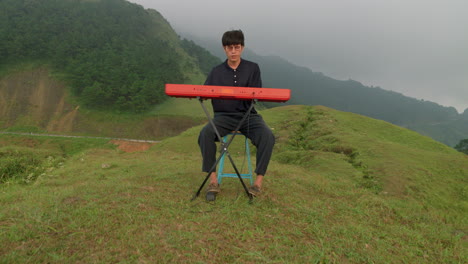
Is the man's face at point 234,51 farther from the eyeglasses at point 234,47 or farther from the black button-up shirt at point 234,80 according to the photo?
the black button-up shirt at point 234,80

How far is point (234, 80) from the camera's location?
463 cm

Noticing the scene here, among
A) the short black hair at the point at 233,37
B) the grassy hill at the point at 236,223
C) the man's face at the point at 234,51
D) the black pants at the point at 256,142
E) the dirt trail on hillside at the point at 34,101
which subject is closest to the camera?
the grassy hill at the point at 236,223

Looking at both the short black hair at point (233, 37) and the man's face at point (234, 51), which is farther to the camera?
the man's face at point (234, 51)

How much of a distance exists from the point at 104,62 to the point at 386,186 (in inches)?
2695

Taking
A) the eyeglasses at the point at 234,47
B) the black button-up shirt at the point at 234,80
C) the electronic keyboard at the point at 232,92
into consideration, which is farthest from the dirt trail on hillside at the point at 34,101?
the eyeglasses at the point at 234,47

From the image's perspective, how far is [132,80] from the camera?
188 ft

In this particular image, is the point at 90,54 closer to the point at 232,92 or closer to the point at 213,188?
the point at 232,92

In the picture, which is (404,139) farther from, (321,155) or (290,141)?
(321,155)

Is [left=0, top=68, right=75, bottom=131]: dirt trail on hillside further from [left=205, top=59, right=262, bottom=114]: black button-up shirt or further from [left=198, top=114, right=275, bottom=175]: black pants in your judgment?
[left=198, top=114, right=275, bottom=175]: black pants

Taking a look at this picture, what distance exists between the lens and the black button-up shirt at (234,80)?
15.2 ft

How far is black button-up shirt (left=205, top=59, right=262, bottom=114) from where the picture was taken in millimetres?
4637

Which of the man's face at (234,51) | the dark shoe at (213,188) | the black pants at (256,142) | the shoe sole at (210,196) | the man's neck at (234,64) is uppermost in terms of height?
the man's face at (234,51)

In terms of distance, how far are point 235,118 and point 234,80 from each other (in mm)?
764

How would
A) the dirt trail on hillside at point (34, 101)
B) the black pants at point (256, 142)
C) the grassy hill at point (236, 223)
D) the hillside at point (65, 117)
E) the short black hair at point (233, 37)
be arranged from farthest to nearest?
the dirt trail on hillside at point (34, 101) → the hillside at point (65, 117) → the short black hair at point (233, 37) → the black pants at point (256, 142) → the grassy hill at point (236, 223)
